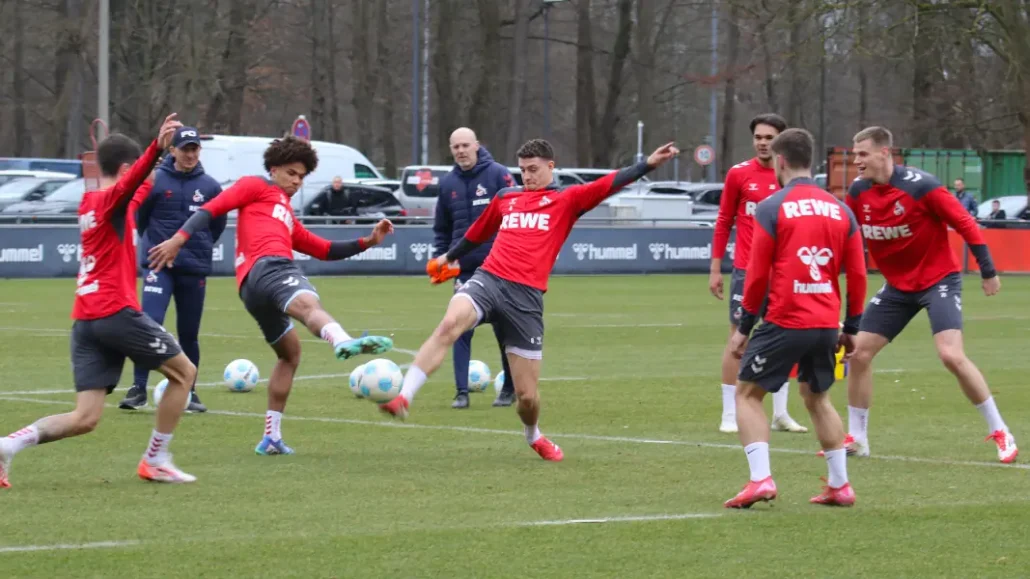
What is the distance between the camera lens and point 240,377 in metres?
13.4

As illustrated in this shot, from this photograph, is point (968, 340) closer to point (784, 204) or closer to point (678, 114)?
point (784, 204)

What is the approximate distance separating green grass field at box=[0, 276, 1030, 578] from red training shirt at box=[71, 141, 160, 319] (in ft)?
3.22

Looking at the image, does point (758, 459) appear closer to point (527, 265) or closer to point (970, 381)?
point (527, 265)

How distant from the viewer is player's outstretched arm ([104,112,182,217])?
319 inches

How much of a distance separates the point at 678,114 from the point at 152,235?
2272 inches

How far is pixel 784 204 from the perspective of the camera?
7871 mm

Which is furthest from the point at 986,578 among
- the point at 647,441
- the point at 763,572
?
the point at 647,441

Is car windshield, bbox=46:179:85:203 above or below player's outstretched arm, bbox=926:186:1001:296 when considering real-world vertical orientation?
below

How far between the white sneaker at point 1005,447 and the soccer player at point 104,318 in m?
4.91

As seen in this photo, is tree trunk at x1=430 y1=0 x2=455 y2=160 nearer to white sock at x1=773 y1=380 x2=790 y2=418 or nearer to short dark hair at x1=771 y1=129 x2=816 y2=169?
white sock at x1=773 y1=380 x2=790 y2=418

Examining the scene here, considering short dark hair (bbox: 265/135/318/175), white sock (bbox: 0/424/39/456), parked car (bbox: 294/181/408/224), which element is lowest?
white sock (bbox: 0/424/39/456)

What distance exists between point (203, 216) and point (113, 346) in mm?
1218

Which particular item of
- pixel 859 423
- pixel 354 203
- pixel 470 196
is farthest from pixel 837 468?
pixel 354 203

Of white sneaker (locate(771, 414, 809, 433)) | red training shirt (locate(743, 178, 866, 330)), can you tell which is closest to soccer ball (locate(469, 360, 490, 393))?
white sneaker (locate(771, 414, 809, 433))
